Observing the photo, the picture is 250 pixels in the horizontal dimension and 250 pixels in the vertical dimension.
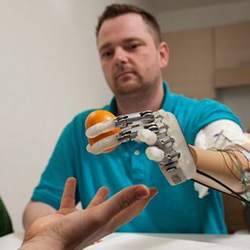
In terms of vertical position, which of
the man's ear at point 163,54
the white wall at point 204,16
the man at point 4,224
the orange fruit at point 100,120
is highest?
the white wall at point 204,16

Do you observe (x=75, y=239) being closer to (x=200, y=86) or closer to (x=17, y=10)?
(x=17, y=10)

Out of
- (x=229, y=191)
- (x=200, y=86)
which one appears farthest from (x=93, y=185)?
(x=200, y=86)

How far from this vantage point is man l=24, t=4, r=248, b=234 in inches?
36.3

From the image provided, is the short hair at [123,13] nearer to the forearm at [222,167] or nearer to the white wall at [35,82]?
the white wall at [35,82]

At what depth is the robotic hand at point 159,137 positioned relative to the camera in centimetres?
54

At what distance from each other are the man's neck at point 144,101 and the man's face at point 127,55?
0.07 ft

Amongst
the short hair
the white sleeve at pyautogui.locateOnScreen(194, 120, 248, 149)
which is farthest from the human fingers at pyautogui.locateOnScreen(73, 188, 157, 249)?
the short hair

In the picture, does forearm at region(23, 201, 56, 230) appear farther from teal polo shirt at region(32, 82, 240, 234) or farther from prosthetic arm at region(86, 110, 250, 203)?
prosthetic arm at region(86, 110, 250, 203)

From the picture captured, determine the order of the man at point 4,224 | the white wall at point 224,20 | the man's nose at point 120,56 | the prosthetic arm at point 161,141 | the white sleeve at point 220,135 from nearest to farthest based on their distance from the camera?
the prosthetic arm at point 161,141
the white sleeve at point 220,135
the man at point 4,224
the man's nose at point 120,56
the white wall at point 224,20

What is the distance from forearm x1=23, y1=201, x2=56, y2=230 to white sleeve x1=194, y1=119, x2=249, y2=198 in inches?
14.1

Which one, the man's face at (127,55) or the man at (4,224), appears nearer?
the man at (4,224)

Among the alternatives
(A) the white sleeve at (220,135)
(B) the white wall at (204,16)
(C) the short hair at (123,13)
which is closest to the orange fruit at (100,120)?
(A) the white sleeve at (220,135)

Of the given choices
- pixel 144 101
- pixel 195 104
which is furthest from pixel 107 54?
pixel 195 104

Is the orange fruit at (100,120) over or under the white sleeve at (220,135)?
over
